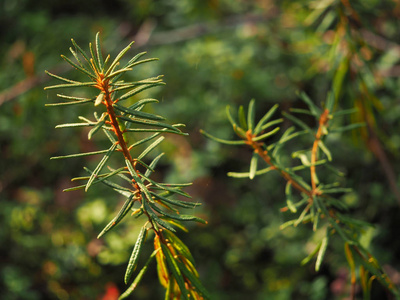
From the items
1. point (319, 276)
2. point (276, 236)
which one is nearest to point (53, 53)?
point (276, 236)

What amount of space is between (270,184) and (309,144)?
0.24m

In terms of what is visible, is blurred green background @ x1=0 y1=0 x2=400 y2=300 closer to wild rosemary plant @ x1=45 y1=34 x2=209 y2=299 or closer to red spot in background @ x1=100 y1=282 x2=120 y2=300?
red spot in background @ x1=100 y1=282 x2=120 y2=300

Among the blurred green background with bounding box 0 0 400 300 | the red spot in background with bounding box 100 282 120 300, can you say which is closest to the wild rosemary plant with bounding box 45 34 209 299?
the blurred green background with bounding box 0 0 400 300

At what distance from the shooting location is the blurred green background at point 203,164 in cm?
147

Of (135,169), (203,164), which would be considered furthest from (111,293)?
(135,169)

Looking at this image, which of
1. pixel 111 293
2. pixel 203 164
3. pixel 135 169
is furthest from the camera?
pixel 203 164

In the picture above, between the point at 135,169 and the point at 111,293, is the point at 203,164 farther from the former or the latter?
the point at 135,169

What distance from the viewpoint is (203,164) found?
1.64 m

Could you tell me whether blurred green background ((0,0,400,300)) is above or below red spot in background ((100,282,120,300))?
above

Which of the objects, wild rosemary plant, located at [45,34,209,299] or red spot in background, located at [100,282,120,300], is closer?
wild rosemary plant, located at [45,34,209,299]

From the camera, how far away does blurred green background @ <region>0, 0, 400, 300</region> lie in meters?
1.47

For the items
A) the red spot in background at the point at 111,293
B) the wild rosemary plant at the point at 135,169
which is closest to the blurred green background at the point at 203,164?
the red spot in background at the point at 111,293

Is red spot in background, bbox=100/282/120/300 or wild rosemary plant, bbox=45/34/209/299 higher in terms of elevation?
wild rosemary plant, bbox=45/34/209/299

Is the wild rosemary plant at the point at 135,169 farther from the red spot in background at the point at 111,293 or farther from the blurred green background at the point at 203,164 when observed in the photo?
the red spot in background at the point at 111,293
